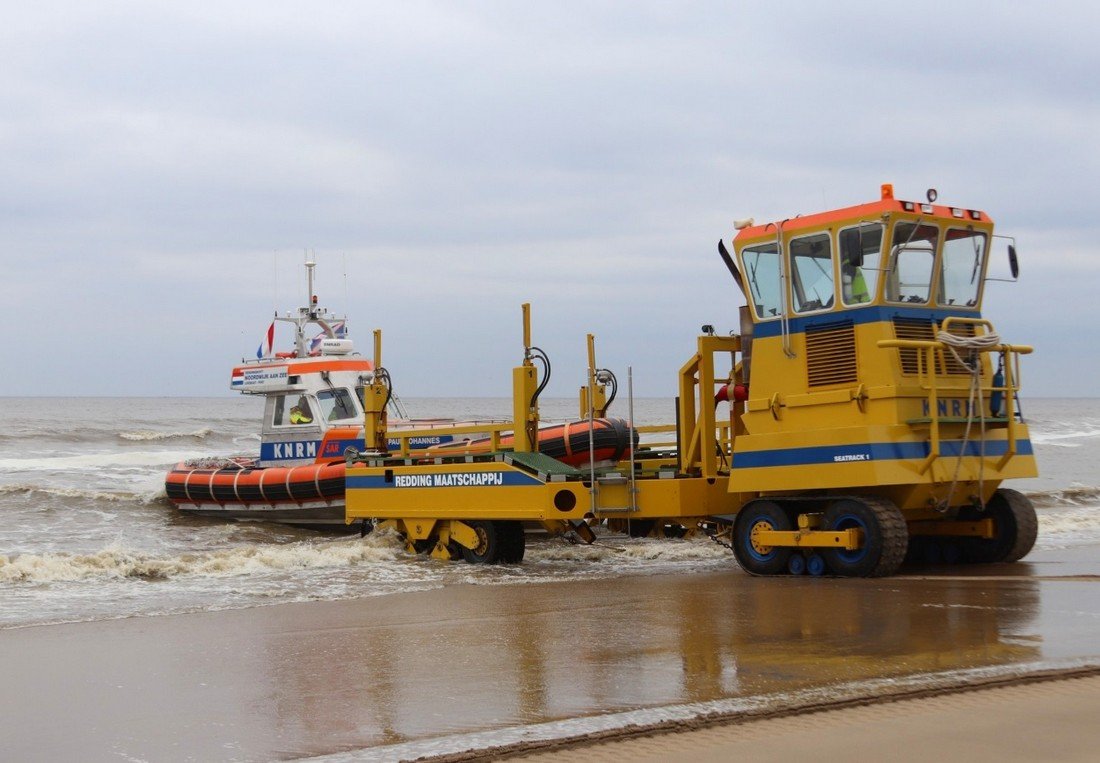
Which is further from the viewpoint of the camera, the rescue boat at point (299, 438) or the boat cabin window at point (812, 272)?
the rescue boat at point (299, 438)

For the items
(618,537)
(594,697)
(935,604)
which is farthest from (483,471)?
(594,697)

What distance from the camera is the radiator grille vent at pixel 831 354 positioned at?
9.77 m

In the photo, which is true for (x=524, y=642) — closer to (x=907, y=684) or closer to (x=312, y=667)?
(x=312, y=667)

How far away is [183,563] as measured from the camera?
1188 cm

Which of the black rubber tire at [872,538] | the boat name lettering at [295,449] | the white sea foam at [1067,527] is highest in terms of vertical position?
the boat name lettering at [295,449]

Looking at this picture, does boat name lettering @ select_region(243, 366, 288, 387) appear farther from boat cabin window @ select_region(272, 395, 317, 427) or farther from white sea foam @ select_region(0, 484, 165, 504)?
white sea foam @ select_region(0, 484, 165, 504)

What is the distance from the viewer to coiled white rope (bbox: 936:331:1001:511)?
9.59 metres

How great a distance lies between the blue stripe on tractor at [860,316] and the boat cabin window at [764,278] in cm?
12

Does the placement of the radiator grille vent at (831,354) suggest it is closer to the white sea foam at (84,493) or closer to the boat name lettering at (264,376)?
the boat name lettering at (264,376)

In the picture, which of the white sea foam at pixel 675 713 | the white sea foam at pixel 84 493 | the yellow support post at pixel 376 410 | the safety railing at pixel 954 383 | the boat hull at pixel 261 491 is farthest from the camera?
the white sea foam at pixel 84 493

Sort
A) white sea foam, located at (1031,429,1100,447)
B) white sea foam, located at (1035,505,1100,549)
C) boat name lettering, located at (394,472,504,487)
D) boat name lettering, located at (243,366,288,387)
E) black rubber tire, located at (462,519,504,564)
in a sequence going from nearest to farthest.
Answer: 1. boat name lettering, located at (394,472,504,487)
2. black rubber tire, located at (462,519,504,564)
3. white sea foam, located at (1035,505,1100,549)
4. boat name lettering, located at (243,366,288,387)
5. white sea foam, located at (1031,429,1100,447)

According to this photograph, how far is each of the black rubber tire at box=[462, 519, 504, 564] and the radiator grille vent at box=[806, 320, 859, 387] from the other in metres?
3.71

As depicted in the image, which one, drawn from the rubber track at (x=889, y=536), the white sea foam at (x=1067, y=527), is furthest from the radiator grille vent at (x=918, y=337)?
the white sea foam at (x=1067, y=527)

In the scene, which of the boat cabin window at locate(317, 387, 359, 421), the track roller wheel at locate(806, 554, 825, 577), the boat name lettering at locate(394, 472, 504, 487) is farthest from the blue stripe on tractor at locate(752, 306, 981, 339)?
the boat cabin window at locate(317, 387, 359, 421)
